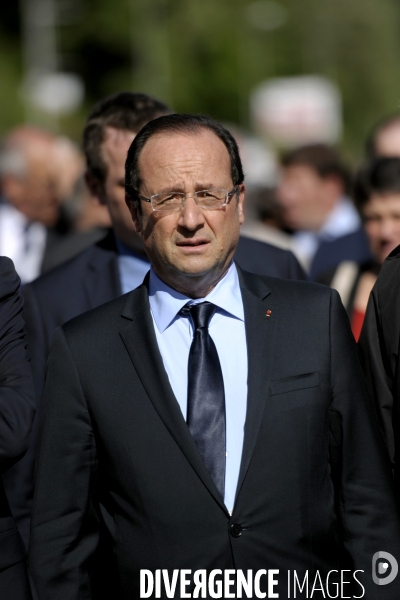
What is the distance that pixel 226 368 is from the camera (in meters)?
3.36

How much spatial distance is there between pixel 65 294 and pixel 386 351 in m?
1.45

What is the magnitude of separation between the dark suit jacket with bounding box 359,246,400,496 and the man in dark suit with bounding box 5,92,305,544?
2.62ft

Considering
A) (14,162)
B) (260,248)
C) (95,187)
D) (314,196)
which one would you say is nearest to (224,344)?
(260,248)

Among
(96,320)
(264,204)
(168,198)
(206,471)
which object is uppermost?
(168,198)

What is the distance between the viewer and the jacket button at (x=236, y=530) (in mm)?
3188

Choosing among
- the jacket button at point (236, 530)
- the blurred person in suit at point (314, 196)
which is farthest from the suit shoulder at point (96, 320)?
the blurred person in suit at point (314, 196)

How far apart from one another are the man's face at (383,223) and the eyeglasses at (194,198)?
2052 mm

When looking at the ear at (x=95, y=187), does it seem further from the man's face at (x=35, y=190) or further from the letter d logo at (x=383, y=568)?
the man's face at (x=35, y=190)

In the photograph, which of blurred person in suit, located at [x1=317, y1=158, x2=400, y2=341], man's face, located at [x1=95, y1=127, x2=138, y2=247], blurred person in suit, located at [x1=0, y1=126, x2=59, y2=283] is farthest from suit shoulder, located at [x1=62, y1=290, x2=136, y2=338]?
blurred person in suit, located at [x1=0, y1=126, x2=59, y2=283]

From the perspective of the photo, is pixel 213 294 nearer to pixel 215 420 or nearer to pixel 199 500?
pixel 215 420

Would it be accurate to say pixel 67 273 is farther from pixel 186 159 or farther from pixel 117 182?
pixel 186 159

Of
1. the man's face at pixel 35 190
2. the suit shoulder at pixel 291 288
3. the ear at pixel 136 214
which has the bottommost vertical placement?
the man's face at pixel 35 190

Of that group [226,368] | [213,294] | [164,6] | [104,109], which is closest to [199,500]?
[226,368]

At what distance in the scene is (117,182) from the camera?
4551 mm
